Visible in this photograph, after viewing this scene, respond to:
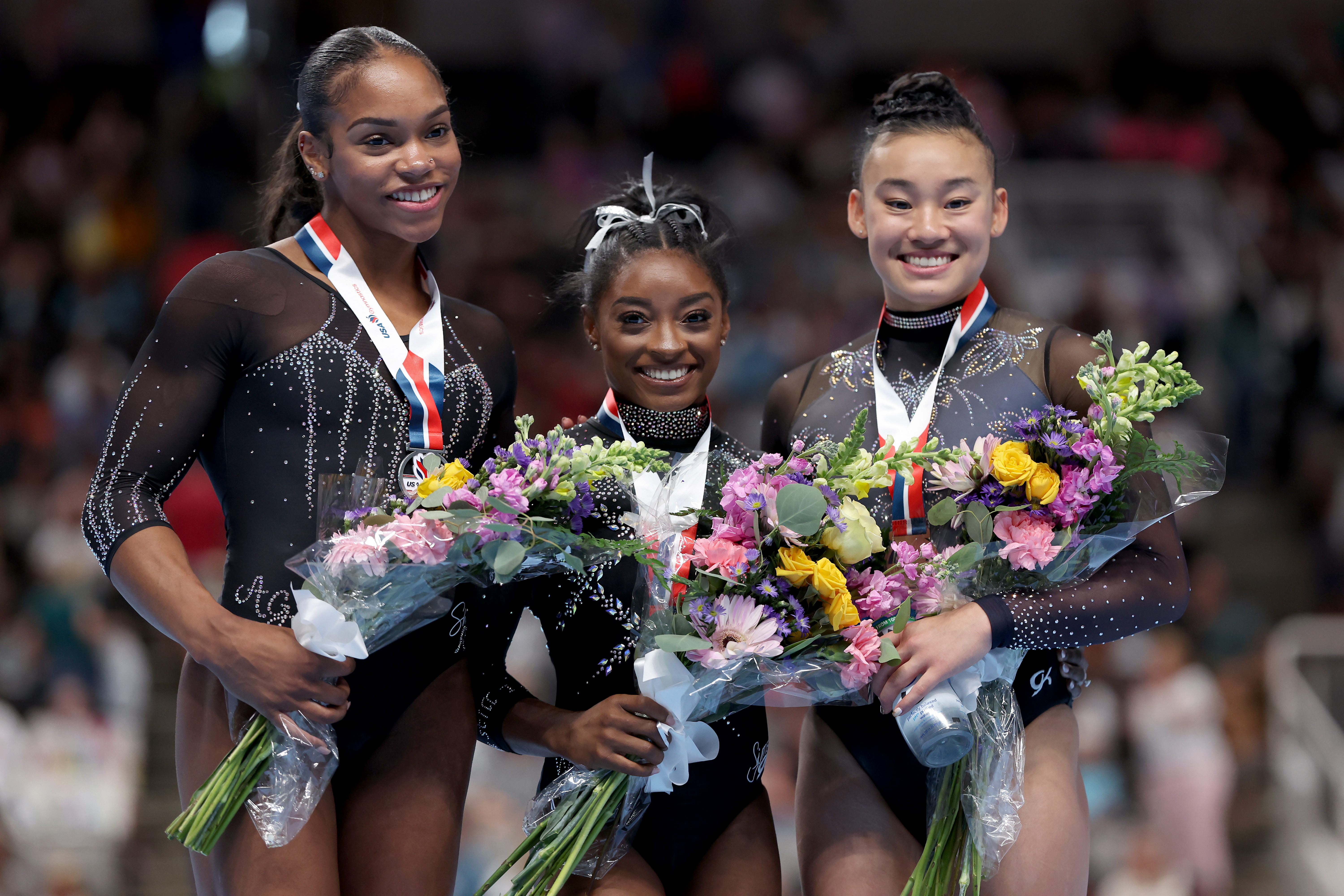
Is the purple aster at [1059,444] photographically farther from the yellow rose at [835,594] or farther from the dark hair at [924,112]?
the dark hair at [924,112]

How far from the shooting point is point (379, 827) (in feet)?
7.57

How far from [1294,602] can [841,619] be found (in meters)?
6.66

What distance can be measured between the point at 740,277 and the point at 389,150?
3583mm

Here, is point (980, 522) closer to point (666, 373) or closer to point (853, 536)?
point (853, 536)

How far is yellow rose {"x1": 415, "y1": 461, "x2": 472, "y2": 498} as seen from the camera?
7.21 feet

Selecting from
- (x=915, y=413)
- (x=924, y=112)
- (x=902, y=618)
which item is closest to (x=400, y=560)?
(x=902, y=618)

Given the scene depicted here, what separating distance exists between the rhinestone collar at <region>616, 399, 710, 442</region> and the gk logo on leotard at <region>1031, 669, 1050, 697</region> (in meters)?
0.69

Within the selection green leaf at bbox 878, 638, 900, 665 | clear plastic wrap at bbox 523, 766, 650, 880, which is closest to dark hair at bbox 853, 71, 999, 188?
green leaf at bbox 878, 638, 900, 665

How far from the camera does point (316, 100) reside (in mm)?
2453

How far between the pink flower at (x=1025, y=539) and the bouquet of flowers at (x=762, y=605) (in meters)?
0.10

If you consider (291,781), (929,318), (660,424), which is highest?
(929,318)

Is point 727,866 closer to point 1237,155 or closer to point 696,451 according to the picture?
point 696,451

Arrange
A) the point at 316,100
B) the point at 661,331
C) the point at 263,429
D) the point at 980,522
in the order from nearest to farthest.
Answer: the point at 980,522
the point at 263,429
the point at 316,100
the point at 661,331

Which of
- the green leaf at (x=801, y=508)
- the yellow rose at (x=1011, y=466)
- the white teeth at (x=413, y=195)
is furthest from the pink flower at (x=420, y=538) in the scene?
the yellow rose at (x=1011, y=466)
